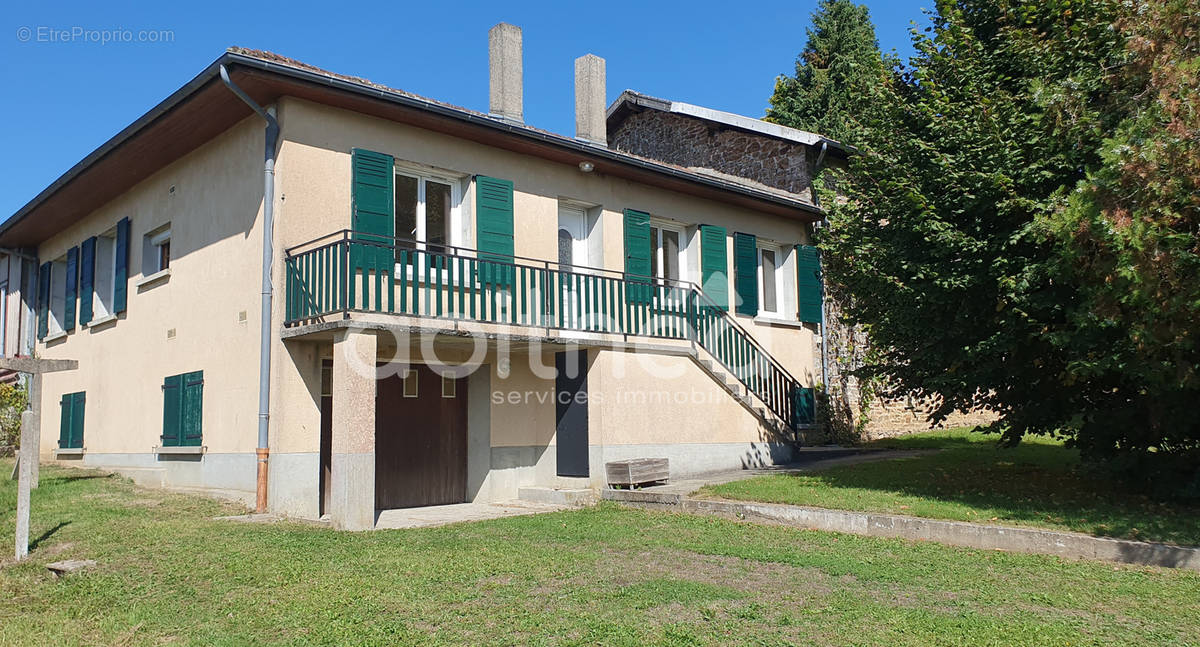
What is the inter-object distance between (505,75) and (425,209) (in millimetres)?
2694

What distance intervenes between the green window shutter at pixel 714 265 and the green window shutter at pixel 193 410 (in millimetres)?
7329

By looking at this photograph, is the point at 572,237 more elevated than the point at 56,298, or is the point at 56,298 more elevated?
the point at 572,237

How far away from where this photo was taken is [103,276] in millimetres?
14797

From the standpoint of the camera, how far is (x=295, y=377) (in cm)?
994

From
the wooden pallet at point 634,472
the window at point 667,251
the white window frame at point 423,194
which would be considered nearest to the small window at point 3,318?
the white window frame at point 423,194

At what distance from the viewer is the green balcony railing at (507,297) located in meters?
9.36

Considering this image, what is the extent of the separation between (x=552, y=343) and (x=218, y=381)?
406cm

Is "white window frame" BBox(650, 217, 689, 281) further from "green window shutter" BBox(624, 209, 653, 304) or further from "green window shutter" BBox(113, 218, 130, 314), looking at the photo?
"green window shutter" BBox(113, 218, 130, 314)

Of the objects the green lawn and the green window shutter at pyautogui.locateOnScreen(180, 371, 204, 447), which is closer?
the green lawn

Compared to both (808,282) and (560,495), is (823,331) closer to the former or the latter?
(808,282)

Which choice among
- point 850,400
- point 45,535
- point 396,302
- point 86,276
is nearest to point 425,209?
point 396,302

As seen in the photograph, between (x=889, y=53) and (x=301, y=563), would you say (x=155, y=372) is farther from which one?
(x=889, y=53)

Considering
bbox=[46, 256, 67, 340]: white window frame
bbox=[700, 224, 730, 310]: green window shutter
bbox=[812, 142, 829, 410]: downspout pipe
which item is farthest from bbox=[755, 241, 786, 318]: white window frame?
bbox=[46, 256, 67, 340]: white window frame

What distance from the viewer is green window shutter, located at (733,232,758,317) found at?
1462 centimetres
